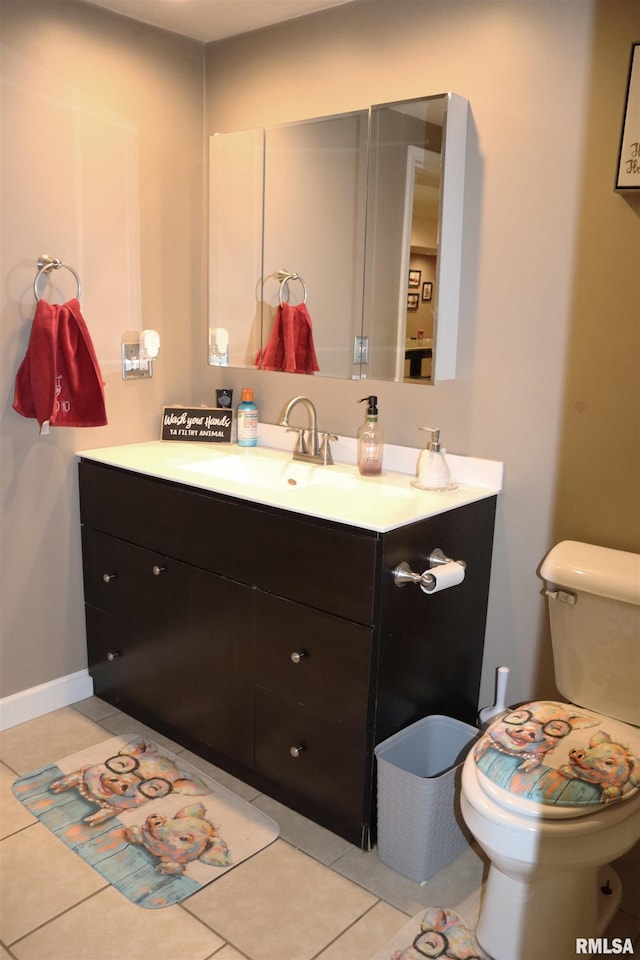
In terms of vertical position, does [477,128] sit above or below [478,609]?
above

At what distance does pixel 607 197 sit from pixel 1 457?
5.90ft

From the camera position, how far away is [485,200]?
2059 mm

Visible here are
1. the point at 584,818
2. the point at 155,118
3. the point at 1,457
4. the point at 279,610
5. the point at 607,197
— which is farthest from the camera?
the point at 155,118

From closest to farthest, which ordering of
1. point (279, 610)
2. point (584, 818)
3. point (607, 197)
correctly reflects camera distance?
point (584, 818) < point (607, 197) < point (279, 610)

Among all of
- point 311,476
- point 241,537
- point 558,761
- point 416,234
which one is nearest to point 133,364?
point 311,476

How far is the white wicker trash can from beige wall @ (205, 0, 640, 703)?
33 centimetres

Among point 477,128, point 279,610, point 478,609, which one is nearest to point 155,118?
point 477,128

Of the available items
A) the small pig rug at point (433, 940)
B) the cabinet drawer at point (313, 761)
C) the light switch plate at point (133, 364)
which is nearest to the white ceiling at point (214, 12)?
the light switch plate at point (133, 364)

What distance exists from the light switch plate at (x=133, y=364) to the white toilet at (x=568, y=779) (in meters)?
1.51

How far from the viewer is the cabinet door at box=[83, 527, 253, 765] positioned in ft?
7.01

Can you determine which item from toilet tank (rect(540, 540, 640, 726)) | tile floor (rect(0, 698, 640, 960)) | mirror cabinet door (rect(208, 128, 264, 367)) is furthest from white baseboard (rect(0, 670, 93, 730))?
toilet tank (rect(540, 540, 640, 726))

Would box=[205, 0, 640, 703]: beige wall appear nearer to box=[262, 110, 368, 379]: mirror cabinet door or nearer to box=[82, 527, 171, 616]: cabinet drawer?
box=[262, 110, 368, 379]: mirror cabinet door

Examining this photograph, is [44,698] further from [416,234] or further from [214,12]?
[214,12]

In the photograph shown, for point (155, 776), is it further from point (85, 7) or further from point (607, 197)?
point (85, 7)
